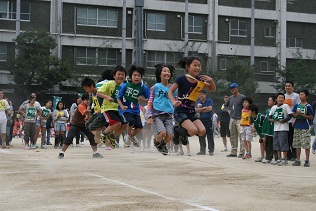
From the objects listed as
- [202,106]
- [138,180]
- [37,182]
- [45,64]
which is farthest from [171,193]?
[45,64]

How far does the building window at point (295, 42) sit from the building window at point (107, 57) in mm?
16790

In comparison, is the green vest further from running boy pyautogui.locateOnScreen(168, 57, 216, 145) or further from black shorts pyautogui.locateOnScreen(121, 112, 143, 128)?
running boy pyautogui.locateOnScreen(168, 57, 216, 145)

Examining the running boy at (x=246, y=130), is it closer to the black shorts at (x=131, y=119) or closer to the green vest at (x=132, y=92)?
the black shorts at (x=131, y=119)

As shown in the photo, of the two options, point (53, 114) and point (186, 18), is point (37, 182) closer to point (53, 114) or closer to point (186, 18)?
point (53, 114)

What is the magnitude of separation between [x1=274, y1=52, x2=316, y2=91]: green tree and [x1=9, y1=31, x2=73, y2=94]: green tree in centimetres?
1835

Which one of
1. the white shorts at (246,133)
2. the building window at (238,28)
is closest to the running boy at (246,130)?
the white shorts at (246,133)

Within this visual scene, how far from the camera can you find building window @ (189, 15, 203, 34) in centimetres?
5069

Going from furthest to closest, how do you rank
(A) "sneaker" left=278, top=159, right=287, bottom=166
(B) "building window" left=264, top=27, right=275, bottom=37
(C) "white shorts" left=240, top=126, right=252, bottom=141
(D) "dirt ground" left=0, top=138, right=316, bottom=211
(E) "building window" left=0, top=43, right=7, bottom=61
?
(B) "building window" left=264, top=27, right=275, bottom=37 < (E) "building window" left=0, top=43, right=7, bottom=61 < (C) "white shorts" left=240, top=126, right=252, bottom=141 < (A) "sneaker" left=278, top=159, right=287, bottom=166 < (D) "dirt ground" left=0, top=138, right=316, bottom=211

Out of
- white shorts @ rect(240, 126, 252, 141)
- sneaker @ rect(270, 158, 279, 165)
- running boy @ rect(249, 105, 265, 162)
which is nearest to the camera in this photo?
sneaker @ rect(270, 158, 279, 165)

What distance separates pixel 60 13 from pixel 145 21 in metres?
7.10

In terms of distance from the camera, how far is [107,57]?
4734 cm

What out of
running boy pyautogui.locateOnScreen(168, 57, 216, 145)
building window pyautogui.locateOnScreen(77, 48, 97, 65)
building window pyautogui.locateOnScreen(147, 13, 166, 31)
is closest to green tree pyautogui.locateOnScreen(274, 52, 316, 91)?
building window pyautogui.locateOnScreen(147, 13, 166, 31)

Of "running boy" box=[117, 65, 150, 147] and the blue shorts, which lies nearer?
the blue shorts

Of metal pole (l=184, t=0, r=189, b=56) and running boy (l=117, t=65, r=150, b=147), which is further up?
metal pole (l=184, t=0, r=189, b=56)
